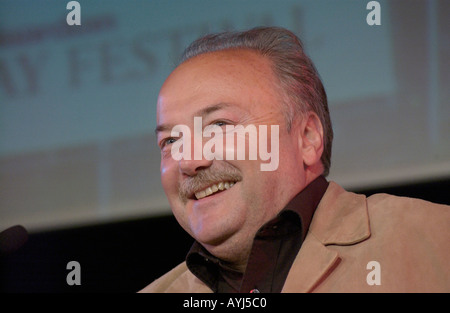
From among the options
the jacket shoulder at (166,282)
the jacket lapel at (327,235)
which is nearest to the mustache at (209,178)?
the jacket lapel at (327,235)

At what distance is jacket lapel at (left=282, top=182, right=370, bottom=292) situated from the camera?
66.6 inches

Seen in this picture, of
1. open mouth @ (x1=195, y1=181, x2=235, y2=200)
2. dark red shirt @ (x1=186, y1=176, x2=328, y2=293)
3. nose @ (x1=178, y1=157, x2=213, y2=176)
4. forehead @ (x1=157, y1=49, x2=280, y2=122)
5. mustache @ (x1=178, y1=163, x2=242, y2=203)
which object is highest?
forehead @ (x1=157, y1=49, x2=280, y2=122)

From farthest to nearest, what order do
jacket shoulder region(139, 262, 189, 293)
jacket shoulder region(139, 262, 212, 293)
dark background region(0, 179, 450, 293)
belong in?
dark background region(0, 179, 450, 293)
jacket shoulder region(139, 262, 189, 293)
jacket shoulder region(139, 262, 212, 293)

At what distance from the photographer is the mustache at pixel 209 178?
187 centimetres

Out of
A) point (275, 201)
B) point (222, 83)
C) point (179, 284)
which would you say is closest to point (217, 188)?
point (275, 201)

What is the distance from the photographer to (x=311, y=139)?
6.67 feet

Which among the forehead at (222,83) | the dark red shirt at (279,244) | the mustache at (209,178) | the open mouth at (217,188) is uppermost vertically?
the forehead at (222,83)

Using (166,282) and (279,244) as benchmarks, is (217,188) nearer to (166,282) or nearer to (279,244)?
(279,244)

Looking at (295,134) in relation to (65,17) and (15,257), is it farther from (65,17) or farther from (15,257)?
(15,257)

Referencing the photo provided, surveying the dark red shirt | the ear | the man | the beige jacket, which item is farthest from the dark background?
the beige jacket

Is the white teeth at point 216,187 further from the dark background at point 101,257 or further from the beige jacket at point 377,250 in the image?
the dark background at point 101,257

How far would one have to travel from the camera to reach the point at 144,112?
2627 millimetres

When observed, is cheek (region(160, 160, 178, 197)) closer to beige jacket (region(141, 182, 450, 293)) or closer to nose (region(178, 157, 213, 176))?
nose (region(178, 157, 213, 176))

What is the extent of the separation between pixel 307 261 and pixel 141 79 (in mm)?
1225
